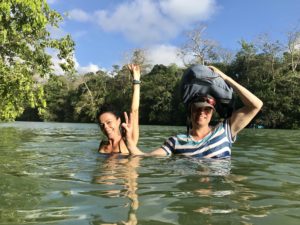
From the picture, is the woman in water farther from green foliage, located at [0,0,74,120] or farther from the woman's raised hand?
green foliage, located at [0,0,74,120]

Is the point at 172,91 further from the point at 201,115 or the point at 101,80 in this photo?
the point at 201,115

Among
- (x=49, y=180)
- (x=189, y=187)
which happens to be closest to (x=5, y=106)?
(x=49, y=180)

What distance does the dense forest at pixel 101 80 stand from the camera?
14.1m

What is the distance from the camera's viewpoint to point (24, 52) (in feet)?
53.3

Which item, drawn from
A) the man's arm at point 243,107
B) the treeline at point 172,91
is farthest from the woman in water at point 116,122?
the treeline at point 172,91

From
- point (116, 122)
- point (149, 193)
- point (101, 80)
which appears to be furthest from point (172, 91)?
point (149, 193)

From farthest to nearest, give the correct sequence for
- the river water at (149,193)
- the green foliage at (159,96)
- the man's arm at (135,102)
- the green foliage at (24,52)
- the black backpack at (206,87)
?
the green foliage at (159,96) < the green foliage at (24,52) < the man's arm at (135,102) < the black backpack at (206,87) < the river water at (149,193)

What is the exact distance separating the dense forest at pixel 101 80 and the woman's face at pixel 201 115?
8.51 metres

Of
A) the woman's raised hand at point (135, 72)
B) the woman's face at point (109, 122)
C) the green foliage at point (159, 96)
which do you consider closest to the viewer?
the woman's raised hand at point (135, 72)

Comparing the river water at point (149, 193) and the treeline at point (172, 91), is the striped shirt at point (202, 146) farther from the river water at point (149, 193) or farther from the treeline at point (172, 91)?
the treeline at point (172, 91)

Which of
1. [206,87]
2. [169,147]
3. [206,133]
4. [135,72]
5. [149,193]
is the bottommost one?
[149,193]

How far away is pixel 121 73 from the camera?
276 feet

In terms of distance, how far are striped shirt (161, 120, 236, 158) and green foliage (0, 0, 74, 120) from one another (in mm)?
8374

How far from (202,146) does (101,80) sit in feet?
271
